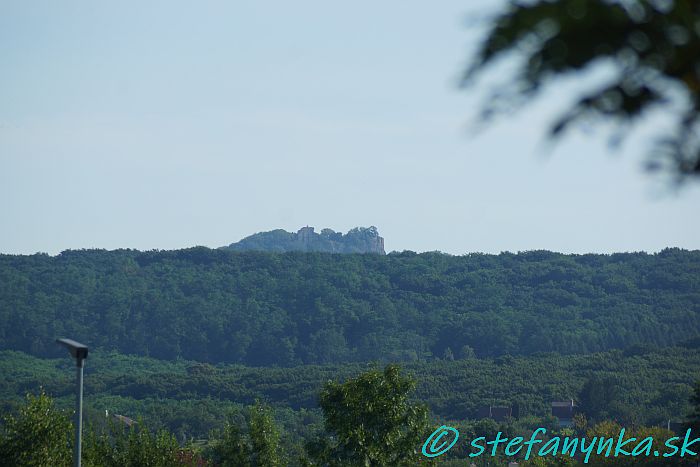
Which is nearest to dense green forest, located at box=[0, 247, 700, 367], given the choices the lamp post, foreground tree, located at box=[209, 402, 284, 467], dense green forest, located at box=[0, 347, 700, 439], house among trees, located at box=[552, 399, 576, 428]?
dense green forest, located at box=[0, 347, 700, 439]

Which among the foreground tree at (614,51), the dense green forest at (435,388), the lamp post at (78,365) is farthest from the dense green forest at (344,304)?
the foreground tree at (614,51)

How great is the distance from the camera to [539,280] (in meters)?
138

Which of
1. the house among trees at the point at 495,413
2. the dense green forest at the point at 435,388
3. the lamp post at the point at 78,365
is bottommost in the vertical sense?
the house among trees at the point at 495,413

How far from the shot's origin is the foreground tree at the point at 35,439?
21.2 metres

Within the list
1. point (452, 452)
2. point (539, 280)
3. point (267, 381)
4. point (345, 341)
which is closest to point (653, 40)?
point (452, 452)

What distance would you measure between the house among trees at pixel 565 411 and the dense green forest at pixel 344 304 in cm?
3649

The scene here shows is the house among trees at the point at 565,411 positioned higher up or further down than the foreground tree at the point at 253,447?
further down

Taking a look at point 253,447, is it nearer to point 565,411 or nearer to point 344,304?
point 565,411

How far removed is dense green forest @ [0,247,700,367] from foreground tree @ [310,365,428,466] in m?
91.3

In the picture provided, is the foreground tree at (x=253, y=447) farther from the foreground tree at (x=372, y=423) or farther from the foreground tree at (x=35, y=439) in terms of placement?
the foreground tree at (x=35, y=439)

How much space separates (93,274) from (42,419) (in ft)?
406

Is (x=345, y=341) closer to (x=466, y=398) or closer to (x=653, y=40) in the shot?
(x=466, y=398)

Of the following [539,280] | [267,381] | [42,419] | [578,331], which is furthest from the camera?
[539,280]

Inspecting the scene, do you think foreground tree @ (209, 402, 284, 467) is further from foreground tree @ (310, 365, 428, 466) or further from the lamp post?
the lamp post
